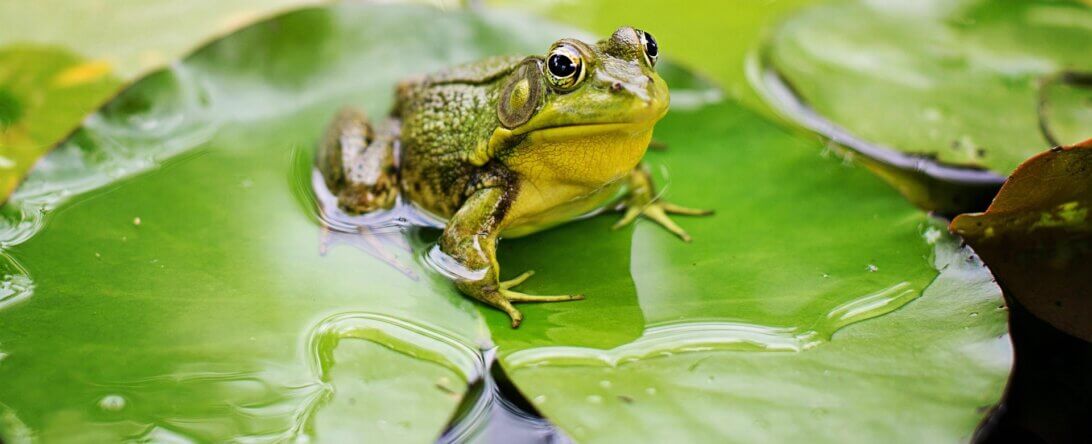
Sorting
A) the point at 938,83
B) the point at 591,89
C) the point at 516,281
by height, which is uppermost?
the point at 591,89

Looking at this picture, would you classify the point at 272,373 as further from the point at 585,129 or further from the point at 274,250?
the point at 585,129

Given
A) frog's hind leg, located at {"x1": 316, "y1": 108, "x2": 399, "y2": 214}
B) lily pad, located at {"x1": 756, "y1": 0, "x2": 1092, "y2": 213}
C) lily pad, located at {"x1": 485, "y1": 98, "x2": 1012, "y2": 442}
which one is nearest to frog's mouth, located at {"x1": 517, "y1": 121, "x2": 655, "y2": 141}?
lily pad, located at {"x1": 485, "y1": 98, "x2": 1012, "y2": 442}

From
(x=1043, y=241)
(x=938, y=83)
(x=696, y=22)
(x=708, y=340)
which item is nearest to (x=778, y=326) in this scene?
(x=708, y=340)

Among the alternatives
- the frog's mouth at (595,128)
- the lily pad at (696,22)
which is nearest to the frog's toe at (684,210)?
the frog's mouth at (595,128)

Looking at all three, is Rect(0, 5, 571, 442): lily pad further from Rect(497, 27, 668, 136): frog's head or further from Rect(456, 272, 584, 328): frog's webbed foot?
Rect(497, 27, 668, 136): frog's head

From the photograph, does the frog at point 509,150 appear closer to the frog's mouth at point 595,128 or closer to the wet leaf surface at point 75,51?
the frog's mouth at point 595,128

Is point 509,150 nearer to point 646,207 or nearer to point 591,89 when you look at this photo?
point 591,89

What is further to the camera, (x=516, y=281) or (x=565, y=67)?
(x=516, y=281)

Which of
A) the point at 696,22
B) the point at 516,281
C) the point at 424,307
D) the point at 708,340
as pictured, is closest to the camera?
the point at 708,340
